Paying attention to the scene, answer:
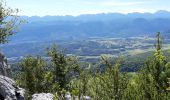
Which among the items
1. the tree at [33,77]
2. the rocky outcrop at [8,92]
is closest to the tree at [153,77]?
the rocky outcrop at [8,92]

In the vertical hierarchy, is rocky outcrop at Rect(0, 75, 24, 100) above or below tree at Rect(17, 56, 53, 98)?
above

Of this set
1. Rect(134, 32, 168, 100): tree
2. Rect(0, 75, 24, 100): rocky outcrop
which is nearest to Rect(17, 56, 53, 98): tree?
Rect(134, 32, 168, 100): tree

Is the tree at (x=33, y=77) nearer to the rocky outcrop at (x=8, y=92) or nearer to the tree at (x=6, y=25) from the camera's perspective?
the tree at (x=6, y=25)

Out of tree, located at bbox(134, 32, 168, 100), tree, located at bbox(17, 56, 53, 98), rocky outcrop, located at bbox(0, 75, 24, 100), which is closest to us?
rocky outcrop, located at bbox(0, 75, 24, 100)

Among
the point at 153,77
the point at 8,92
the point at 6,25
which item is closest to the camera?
the point at 8,92

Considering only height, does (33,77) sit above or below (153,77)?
below

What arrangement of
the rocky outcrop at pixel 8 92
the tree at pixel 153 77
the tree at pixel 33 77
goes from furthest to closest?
the tree at pixel 33 77 → the tree at pixel 153 77 → the rocky outcrop at pixel 8 92

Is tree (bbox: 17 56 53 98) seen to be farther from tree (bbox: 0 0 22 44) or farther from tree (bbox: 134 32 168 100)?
tree (bbox: 134 32 168 100)

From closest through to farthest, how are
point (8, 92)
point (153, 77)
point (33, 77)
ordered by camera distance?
point (8, 92) < point (153, 77) < point (33, 77)

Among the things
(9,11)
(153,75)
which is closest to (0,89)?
(153,75)

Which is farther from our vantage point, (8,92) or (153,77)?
(153,77)

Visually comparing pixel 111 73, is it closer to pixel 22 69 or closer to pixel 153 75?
pixel 153 75

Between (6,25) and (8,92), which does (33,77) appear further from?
(8,92)

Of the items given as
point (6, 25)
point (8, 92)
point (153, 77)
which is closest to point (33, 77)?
point (6, 25)
